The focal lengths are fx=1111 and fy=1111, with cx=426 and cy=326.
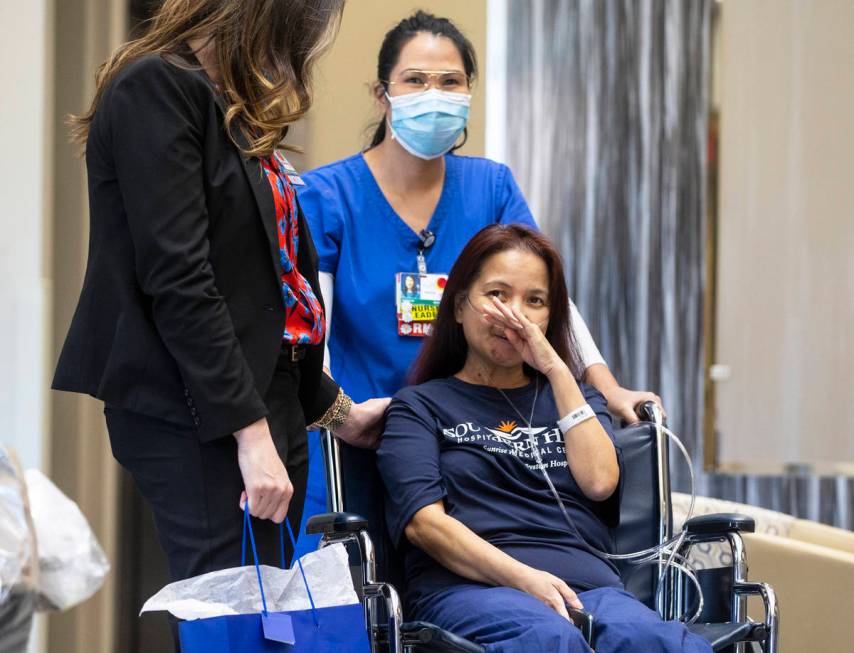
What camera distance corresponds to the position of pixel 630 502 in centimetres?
250

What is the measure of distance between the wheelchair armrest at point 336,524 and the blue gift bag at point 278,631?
432 mm

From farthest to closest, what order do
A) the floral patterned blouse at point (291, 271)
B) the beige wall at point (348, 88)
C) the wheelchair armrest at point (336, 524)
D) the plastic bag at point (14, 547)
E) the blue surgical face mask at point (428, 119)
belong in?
the beige wall at point (348, 88), the blue surgical face mask at point (428, 119), the wheelchair armrest at point (336, 524), the floral patterned blouse at point (291, 271), the plastic bag at point (14, 547)

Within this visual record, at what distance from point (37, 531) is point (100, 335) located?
820 millimetres

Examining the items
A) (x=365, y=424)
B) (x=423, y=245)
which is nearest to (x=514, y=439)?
(x=365, y=424)

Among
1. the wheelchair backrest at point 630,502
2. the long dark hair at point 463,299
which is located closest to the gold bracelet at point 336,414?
the wheelchair backrest at point 630,502

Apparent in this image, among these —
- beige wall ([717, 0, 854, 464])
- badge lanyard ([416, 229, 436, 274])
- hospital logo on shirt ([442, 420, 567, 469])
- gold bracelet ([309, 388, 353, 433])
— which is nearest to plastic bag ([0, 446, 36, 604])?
gold bracelet ([309, 388, 353, 433])

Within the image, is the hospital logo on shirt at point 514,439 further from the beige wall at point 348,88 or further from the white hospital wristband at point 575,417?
the beige wall at point 348,88

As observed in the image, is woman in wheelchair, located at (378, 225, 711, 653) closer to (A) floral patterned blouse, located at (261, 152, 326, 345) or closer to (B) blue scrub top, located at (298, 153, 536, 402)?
Answer: (B) blue scrub top, located at (298, 153, 536, 402)

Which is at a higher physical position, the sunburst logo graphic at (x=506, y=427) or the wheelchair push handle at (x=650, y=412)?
the wheelchair push handle at (x=650, y=412)

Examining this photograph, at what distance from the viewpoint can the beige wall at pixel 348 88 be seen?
11.0 ft

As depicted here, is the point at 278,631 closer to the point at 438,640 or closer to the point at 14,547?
the point at 438,640

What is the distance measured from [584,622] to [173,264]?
102 cm

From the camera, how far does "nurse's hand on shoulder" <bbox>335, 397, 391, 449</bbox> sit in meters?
2.33

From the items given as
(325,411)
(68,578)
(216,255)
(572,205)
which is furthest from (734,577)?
(572,205)
